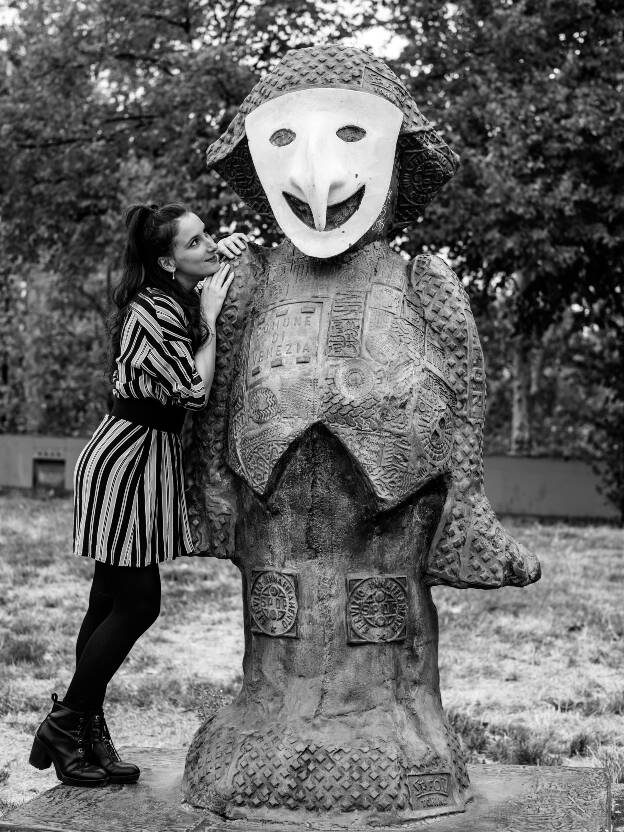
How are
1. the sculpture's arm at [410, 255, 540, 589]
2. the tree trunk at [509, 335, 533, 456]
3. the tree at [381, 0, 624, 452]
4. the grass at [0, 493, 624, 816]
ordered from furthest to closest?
the tree trunk at [509, 335, 533, 456]
the tree at [381, 0, 624, 452]
the grass at [0, 493, 624, 816]
the sculpture's arm at [410, 255, 540, 589]

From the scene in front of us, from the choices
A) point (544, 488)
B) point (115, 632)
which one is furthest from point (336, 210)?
point (544, 488)

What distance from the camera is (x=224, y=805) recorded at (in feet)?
9.72

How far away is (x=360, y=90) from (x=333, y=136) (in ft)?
0.57

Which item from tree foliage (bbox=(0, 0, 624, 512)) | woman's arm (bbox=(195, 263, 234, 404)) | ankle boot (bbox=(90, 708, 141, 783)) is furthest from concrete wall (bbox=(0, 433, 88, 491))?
woman's arm (bbox=(195, 263, 234, 404))

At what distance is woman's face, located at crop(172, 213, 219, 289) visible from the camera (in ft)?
10.7

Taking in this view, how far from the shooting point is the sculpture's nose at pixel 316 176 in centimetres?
305

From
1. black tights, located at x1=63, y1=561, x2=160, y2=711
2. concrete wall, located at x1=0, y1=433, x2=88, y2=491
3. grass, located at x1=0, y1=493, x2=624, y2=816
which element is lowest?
grass, located at x1=0, y1=493, x2=624, y2=816

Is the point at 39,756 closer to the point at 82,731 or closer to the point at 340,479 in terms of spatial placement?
the point at 82,731

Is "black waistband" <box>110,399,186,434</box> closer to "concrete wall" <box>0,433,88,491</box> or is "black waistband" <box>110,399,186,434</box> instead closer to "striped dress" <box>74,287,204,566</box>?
"striped dress" <box>74,287,204,566</box>

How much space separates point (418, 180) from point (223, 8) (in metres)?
10.3

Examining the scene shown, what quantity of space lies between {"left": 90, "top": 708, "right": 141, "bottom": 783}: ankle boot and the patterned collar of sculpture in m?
1.52

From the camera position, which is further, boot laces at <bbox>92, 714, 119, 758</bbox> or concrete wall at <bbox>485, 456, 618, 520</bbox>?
concrete wall at <bbox>485, 456, 618, 520</bbox>

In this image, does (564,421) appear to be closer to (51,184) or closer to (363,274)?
(51,184)

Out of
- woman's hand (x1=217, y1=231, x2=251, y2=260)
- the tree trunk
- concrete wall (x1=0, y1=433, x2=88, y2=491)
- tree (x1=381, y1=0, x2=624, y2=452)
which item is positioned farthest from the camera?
concrete wall (x1=0, y1=433, x2=88, y2=491)
